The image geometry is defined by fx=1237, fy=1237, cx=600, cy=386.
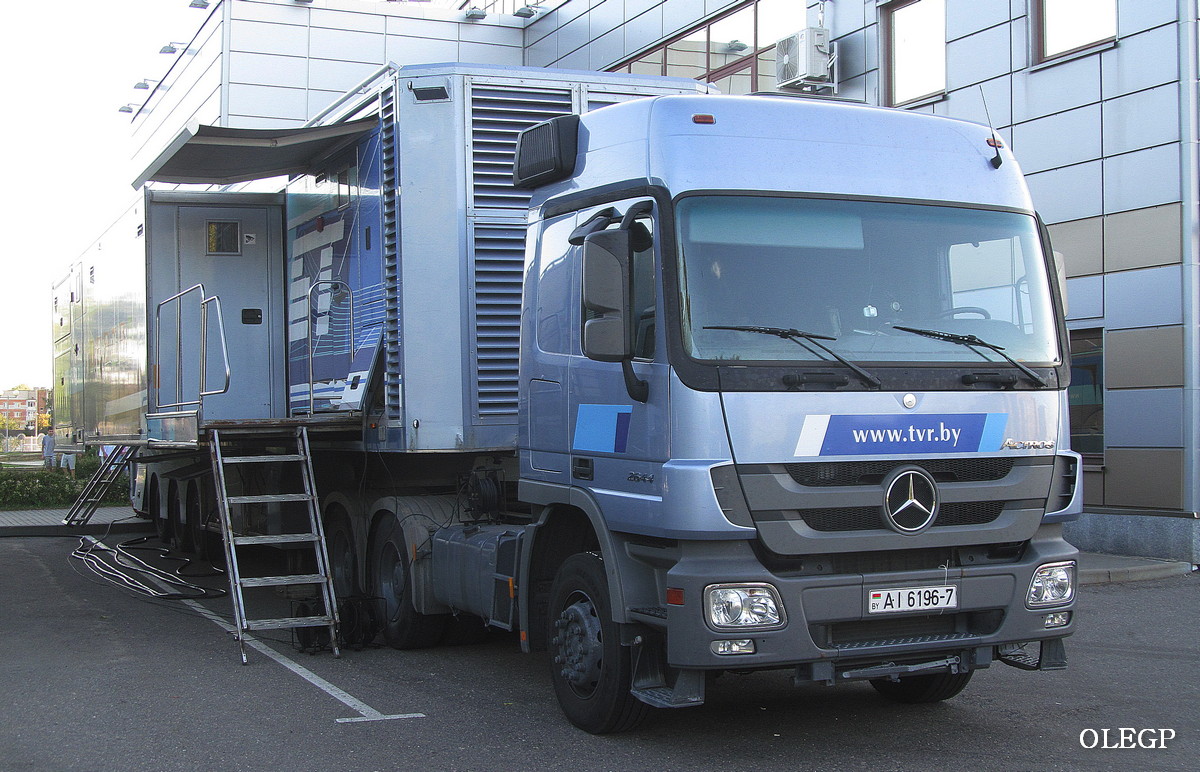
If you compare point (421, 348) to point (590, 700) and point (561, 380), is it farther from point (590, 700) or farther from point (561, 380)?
point (590, 700)

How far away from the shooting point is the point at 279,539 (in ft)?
29.0

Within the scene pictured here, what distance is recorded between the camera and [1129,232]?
13852 millimetres

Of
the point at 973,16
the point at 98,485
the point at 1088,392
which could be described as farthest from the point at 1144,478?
the point at 98,485

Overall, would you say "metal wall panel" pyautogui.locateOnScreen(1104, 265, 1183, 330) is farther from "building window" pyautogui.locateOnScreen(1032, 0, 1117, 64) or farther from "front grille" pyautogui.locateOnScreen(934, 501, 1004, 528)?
"front grille" pyautogui.locateOnScreen(934, 501, 1004, 528)

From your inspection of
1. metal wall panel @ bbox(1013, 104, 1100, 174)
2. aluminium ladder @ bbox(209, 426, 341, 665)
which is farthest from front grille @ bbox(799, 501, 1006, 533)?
metal wall panel @ bbox(1013, 104, 1100, 174)

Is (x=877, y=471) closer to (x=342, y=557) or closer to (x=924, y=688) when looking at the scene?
(x=924, y=688)

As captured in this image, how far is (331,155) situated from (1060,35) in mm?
9479

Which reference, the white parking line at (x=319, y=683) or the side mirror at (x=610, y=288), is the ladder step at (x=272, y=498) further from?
the side mirror at (x=610, y=288)

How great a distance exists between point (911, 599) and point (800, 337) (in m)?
1.26

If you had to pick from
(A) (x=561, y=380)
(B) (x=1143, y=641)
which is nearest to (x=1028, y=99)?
(B) (x=1143, y=641)

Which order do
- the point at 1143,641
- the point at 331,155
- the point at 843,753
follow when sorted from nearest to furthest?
the point at 843,753, the point at 1143,641, the point at 331,155

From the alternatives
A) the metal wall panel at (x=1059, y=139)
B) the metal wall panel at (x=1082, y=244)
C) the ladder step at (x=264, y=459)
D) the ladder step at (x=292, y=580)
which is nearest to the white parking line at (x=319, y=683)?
the ladder step at (x=292, y=580)

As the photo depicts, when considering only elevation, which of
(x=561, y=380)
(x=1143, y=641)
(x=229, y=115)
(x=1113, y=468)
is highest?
(x=229, y=115)

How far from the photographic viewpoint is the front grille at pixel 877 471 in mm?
5391
